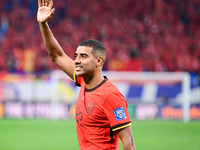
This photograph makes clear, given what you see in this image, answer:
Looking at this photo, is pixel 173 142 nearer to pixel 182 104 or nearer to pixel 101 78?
pixel 182 104

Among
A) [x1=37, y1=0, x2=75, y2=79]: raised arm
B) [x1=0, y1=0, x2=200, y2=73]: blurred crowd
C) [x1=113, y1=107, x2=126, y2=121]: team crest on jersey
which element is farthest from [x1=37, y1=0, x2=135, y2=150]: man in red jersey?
[x1=0, y1=0, x2=200, y2=73]: blurred crowd

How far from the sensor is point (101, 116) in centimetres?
369

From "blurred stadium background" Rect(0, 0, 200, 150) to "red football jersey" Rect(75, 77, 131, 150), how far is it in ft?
19.2

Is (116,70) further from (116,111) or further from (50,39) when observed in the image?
(116,111)

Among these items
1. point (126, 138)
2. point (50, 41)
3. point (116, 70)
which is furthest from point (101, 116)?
point (116, 70)

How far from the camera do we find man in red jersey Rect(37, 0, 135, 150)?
356 centimetres

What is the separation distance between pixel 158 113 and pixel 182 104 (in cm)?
107

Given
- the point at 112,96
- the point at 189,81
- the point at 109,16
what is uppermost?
the point at 109,16

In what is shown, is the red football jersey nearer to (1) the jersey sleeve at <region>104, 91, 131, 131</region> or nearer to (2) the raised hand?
(1) the jersey sleeve at <region>104, 91, 131, 131</region>

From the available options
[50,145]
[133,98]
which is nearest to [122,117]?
[50,145]

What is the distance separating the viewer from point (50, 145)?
388 inches

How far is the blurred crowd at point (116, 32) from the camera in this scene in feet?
62.3

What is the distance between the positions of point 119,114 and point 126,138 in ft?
0.74

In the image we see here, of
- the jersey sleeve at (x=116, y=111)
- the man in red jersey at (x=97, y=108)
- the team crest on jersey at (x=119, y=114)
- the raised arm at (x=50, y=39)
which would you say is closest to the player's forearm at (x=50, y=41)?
the raised arm at (x=50, y=39)
